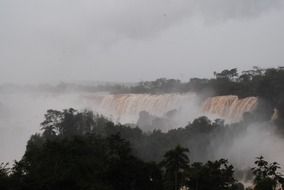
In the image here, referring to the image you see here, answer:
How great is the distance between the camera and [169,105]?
328 feet

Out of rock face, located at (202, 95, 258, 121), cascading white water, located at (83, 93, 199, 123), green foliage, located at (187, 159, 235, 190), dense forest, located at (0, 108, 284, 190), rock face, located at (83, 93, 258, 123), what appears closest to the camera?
dense forest, located at (0, 108, 284, 190)

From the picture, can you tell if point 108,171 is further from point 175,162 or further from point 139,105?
point 139,105

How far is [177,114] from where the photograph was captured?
9594cm

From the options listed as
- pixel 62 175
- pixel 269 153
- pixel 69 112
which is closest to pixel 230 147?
pixel 269 153

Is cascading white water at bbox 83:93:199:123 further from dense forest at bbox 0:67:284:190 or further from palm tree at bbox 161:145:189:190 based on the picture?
palm tree at bbox 161:145:189:190

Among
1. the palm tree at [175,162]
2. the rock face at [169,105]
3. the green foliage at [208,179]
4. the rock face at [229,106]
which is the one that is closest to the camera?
the green foliage at [208,179]

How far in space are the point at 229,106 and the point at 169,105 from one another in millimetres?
18671

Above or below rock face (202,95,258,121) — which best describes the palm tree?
below

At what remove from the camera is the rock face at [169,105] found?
82.1 metres

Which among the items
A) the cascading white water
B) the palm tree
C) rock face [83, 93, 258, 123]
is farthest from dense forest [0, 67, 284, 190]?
the cascading white water

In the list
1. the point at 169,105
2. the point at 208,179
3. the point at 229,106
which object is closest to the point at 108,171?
the point at 208,179

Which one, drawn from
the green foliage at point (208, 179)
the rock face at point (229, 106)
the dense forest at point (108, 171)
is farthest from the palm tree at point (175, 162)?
the rock face at point (229, 106)

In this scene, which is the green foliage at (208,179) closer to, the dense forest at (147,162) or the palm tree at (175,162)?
the dense forest at (147,162)

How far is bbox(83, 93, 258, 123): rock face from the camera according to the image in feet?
269
